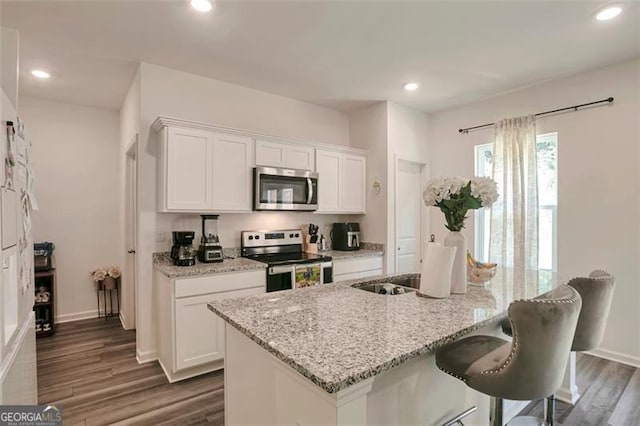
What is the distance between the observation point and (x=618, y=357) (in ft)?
10.2

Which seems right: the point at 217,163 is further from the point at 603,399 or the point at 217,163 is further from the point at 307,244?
the point at 603,399

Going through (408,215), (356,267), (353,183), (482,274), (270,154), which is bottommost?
(356,267)

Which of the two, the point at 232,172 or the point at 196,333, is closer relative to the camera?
the point at 196,333

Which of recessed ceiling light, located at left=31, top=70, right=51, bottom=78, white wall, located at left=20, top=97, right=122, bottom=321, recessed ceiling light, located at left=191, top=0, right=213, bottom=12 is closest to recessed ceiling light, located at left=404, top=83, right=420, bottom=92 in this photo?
recessed ceiling light, located at left=191, top=0, right=213, bottom=12

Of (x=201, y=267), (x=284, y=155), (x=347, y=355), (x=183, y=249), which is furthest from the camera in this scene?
(x=284, y=155)

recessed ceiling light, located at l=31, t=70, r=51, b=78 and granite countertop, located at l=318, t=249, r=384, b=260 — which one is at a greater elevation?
recessed ceiling light, located at l=31, t=70, r=51, b=78

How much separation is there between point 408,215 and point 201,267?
2.78 meters

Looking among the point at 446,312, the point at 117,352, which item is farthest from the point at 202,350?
the point at 446,312

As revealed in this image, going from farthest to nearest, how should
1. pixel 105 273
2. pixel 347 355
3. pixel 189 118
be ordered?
pixel 105 273 → pixel 189 118 → pixel 347 355

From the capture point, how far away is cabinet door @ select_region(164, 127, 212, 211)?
2.89m

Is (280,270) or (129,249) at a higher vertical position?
(129,249)

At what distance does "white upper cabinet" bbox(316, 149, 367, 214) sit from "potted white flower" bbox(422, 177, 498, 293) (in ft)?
6.89

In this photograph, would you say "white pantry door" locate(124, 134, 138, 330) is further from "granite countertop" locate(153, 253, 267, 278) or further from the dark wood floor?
"granite countertop" locate(153, 253, 267, 278)

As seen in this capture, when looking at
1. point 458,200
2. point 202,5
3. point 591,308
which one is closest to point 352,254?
point 458,200
